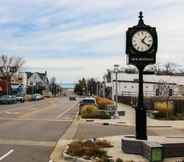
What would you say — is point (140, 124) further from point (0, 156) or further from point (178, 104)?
point (178, 104)

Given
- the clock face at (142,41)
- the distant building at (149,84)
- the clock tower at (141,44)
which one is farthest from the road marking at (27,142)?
the distant building at (149,84)

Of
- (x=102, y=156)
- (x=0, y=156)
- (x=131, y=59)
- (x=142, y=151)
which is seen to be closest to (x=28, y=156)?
(x=0, y=156)

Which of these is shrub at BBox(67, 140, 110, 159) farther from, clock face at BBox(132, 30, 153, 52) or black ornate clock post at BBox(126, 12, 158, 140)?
clock face at BBox(132, 30, 153, 52)

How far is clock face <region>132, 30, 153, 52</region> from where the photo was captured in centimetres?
1789

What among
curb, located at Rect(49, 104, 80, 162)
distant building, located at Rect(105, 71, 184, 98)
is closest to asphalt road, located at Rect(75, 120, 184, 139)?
curb, located at Rect(49, 104, 80, 162)

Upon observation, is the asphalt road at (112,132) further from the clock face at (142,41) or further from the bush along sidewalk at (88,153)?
the clock face at (142,41)

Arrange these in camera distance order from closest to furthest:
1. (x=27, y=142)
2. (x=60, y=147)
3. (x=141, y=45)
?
(x=141, y=45) → (x=60, y=147) → (x=27, y=142)

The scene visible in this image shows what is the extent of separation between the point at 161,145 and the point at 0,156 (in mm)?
5257

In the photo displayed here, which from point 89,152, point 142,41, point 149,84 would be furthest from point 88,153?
point 149,84

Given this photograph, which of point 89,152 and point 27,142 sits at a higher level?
point 89,152

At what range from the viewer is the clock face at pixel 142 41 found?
17.9 m

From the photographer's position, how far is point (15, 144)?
20.0 metres

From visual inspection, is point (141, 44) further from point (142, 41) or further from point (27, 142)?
point (27, 142)

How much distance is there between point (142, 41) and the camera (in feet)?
59.1
